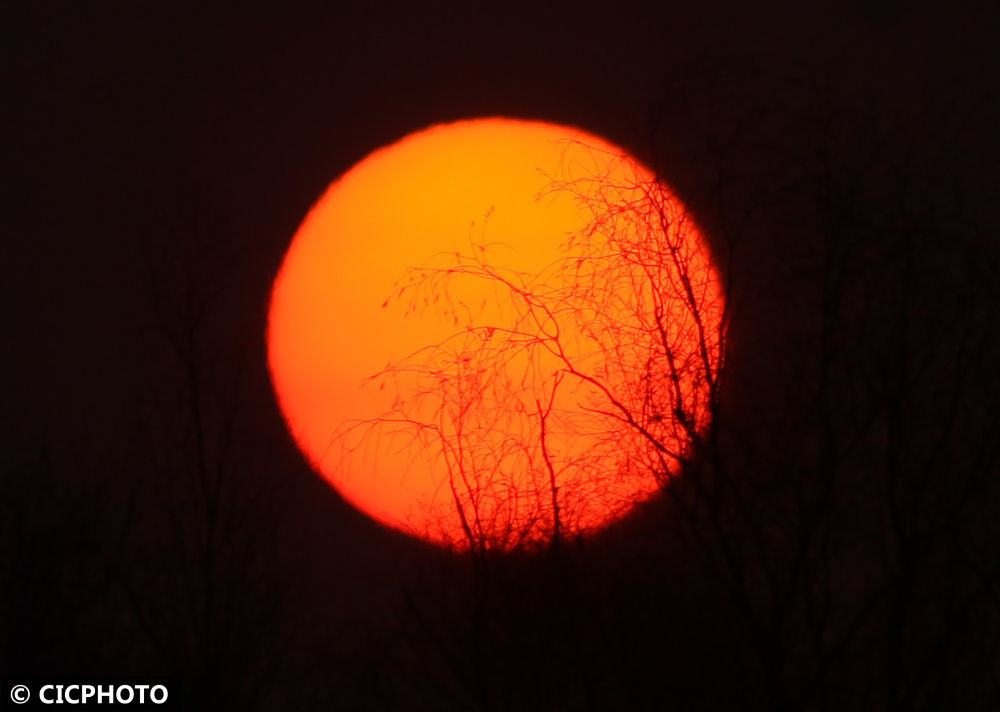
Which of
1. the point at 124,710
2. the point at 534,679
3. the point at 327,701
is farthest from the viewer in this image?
the point at 327,701

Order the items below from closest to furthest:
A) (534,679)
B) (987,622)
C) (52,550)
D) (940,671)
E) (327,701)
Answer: (940,671) < (987,622) < (534,679) < (52,550) < (327,701)

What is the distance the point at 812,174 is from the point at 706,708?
137 inches

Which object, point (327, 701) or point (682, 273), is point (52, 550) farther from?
point (682, 273)

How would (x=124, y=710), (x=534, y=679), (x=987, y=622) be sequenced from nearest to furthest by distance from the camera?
(x=987, y=622), (x=534, y=679), (x=124, y=710)

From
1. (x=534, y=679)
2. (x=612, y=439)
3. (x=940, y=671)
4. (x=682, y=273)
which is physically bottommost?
(x=940, y=671)

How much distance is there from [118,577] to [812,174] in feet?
21.1

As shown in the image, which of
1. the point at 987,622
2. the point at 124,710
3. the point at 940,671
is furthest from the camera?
the point at 124,710

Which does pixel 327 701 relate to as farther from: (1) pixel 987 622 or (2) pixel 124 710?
(1) pixel 987 622

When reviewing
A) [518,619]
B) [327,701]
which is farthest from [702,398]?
[327,701]

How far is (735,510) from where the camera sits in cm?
657

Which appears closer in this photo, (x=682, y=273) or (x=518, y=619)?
(x=682, y=273)

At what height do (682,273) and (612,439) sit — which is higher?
(682,273)

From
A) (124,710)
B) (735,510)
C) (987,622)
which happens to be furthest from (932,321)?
(124,710)

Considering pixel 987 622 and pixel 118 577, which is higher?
pixel 118 577
